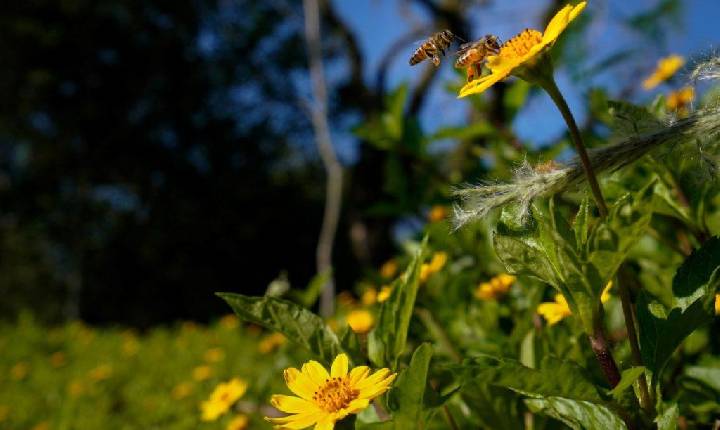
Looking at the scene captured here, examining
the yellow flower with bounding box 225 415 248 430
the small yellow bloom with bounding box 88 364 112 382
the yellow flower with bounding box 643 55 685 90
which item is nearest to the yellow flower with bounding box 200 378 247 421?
the yellow flower with bounding box 225 415 248 430

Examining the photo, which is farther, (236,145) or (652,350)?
(236,145)

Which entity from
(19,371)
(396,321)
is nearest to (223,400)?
(396,321)

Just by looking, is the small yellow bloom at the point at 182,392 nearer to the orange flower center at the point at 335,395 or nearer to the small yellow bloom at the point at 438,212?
the small yellow bloom at the point at 438,212

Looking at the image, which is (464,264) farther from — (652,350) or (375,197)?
(375,197)

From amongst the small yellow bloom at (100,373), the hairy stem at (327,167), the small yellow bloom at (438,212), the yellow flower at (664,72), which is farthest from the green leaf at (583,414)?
the small yellow bloom at (100,373)

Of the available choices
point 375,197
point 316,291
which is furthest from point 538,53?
point 375,197

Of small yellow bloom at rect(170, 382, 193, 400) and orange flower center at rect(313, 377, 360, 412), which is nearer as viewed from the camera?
orange flower center at rect(313, 377, 360, 412)

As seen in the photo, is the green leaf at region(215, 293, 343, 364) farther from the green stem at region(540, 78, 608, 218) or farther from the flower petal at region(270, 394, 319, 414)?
the green stem at region(540, 78, 608, 218)
